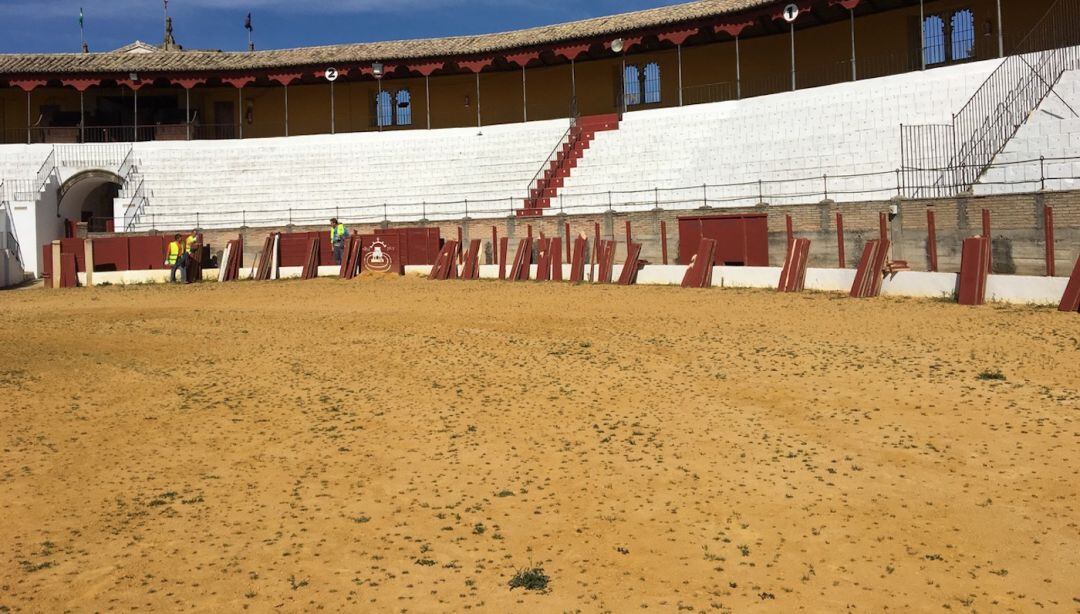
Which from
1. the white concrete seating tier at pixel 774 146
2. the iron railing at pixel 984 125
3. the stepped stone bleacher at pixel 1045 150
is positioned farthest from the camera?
the white concrete seating tier at pixel 774 146

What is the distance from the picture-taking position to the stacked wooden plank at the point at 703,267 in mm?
22656

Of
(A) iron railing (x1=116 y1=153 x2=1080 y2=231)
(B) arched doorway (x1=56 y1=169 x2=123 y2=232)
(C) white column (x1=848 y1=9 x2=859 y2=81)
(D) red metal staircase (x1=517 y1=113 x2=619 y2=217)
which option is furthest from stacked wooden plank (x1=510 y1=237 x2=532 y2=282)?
(B) arched doorway (x1=56 y1=169 x2=123 y2=232)

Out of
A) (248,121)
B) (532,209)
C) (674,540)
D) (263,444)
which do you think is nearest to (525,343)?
(263,444)

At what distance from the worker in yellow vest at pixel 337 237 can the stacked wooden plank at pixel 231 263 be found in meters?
2.88

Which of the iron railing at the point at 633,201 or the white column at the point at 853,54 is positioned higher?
the white column at the point at 853,54

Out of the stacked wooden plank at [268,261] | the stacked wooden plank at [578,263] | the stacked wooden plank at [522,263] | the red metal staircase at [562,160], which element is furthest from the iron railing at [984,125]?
the stacked wooden plank at [268,261]

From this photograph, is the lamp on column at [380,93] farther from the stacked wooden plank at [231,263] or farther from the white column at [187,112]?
the stacked wooden plank at [231,263]

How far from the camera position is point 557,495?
834cm

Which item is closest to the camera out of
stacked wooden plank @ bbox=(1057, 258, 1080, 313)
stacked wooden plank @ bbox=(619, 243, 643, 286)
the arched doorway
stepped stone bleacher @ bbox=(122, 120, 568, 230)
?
stacked wooden plank @ bbox=(1057, 258, 1080, 313)

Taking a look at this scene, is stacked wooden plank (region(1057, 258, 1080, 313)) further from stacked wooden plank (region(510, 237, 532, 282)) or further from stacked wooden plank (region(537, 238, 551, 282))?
stacked wooden plank (region(510, 237, 532, 282))

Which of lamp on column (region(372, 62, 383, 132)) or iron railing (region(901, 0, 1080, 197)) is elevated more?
lamp on column (region(372, 62, 383, 132))

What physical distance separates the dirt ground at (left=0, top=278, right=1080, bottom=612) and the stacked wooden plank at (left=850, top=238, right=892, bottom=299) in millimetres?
3009

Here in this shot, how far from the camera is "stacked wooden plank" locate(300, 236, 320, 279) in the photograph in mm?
29625

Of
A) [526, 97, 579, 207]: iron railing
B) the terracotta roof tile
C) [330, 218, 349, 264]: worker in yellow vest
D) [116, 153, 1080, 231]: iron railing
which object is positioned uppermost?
the terracotta roof tile
